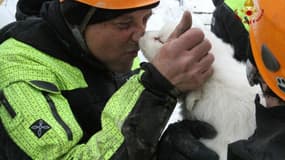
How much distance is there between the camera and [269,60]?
1.67 m

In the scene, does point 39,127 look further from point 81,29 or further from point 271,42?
point 271,42

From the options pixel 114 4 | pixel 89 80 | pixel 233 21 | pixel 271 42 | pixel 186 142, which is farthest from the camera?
pixel 233 21

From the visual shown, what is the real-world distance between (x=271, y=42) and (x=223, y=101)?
46 centimetres

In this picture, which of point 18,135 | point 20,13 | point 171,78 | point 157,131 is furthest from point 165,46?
point 20,13

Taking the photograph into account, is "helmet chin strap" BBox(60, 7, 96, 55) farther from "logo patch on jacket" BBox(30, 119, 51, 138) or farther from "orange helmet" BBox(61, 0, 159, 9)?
"logo patch on jacket" BBox(30, 119, 51, 138)

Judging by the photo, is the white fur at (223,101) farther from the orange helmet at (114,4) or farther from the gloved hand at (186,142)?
the orange helmet at (114,4)

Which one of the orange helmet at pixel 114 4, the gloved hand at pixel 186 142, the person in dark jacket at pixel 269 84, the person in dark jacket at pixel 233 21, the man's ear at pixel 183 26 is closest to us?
the person in dark jacket at pixel 269 84

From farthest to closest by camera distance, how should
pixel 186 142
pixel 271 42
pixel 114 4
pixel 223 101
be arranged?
pixel 114 4 → pixel 223 101 → pixel 186 142 → pixel 271 42

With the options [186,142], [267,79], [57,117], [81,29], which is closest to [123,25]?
[81,29]

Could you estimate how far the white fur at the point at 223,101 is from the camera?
2.01 meters

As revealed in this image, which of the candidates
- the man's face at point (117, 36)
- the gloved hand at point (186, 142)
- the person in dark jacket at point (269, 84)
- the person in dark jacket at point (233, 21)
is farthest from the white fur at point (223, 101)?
the person in dark jacket at point (233, 21)

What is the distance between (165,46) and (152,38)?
23 cm

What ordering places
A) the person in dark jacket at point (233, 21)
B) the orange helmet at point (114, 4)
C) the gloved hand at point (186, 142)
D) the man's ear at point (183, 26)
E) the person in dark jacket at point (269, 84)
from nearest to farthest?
the person in dark jacket at point (269, 84)
the gloved hand at point (186, 142)
the man's ear at point (183, 26)
the orange helmet at point (114, 4)
the person in dark jacket at point (233, 21)

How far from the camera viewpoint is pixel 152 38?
2197 millimetres
